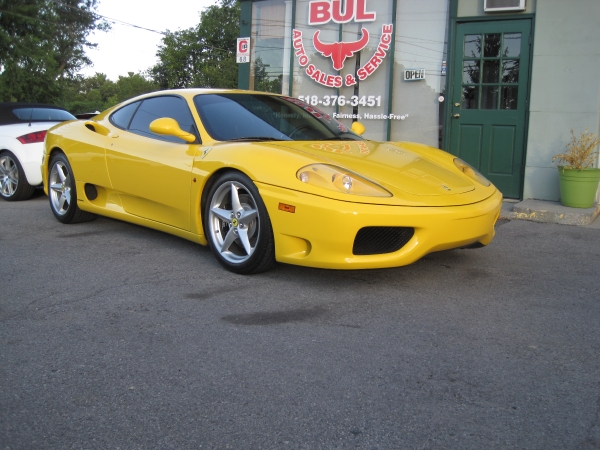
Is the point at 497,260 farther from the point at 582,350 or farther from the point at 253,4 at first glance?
the point at 253,4

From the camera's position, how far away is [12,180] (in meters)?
7.77

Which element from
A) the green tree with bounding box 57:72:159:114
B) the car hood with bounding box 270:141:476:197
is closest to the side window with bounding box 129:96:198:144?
the car hood with bounding box 270:141:476:197

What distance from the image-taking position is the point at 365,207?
381 cm

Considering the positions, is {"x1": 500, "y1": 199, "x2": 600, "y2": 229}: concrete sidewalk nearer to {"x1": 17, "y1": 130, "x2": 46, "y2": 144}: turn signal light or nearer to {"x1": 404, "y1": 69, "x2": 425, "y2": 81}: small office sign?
{"x1": 404, "y1": 69, "x2": 425, "y2": 81}: small office sign

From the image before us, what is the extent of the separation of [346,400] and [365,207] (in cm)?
152

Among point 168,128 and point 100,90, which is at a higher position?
point 100,90

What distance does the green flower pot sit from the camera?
7191 millimetres

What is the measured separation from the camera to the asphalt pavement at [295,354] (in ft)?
7.57

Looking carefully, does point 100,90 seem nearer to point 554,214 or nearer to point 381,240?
point 554,214

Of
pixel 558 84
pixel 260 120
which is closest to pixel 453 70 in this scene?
pixel 558 84

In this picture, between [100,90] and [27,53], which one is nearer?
[27,53]

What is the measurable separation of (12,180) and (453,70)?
18.8ft

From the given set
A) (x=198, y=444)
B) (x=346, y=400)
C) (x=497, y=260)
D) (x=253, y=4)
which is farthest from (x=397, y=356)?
(x=253, y=4)

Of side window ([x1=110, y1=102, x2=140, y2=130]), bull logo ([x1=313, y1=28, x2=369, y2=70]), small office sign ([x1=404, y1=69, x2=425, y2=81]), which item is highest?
bull logo ([x1=313, y1=28, x2=369, y2=70])
